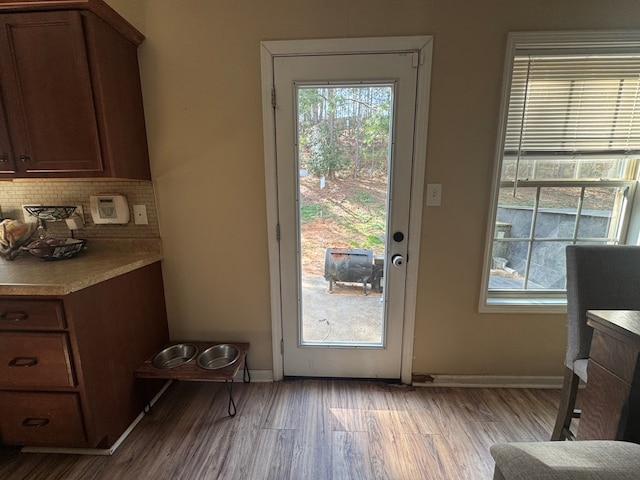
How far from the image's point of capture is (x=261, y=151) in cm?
153

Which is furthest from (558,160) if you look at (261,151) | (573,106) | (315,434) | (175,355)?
(175,355)

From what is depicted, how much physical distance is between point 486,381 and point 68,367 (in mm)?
2273

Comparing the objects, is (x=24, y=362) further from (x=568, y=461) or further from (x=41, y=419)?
(x=568, y=461)

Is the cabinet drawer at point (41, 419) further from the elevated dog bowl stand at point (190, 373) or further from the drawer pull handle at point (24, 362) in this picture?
the elevated dog bowl stand at point (190, 373)

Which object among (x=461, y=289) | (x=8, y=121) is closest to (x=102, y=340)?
(x=8, y=121)

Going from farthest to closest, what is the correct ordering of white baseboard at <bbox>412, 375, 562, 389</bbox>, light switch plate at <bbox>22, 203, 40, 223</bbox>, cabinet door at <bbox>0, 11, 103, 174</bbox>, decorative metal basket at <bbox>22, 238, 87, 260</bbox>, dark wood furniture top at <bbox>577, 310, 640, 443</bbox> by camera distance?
white baseboard at <bbox>412, 375, 562, 389</bbox> < light switch plate at <bbox>22, 203, 40, 223</bbox> < decorative metal basket at <bbox>22, 238, 87, 260</bbox> < cabinet door at <bbox>0, 11, 103, 174</bbox> < dark wood furniture top at <bbox>577, 310, 640, 443</bbox>

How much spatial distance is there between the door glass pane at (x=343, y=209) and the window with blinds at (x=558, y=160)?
0.68 meters

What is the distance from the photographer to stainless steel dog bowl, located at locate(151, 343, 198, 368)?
1.54m

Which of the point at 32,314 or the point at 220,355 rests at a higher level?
the point at 32,314

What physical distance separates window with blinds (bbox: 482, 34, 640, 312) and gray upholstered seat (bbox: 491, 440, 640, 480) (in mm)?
1036

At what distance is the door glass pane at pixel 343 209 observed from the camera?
1486mm

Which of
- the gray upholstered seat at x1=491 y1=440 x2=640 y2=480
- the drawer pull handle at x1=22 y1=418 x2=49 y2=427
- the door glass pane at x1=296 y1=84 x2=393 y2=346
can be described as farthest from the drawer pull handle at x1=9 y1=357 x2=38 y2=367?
the gray upholstered seat at x1=491 y1=440 x2=640 y2=480

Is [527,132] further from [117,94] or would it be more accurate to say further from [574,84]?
[117,94]

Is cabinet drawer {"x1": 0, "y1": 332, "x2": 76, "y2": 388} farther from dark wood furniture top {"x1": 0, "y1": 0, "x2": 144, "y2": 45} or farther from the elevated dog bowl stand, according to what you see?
dark wood furniture top {"x1": 0, "y1": 0, "x2": 144, "y2": 45}
